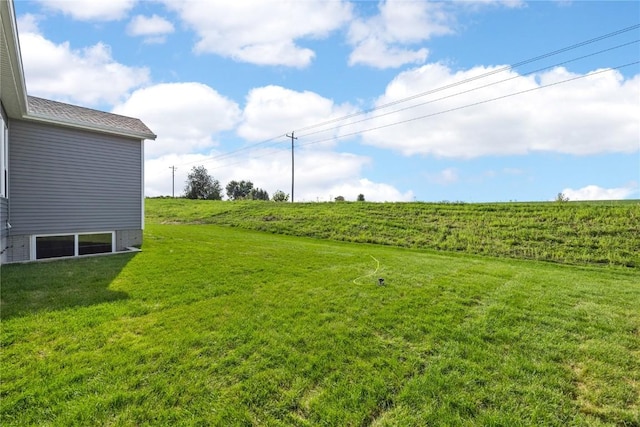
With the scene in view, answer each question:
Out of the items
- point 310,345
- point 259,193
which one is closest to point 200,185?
point 259,193

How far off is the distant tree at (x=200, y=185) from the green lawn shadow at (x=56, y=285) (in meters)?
49.3

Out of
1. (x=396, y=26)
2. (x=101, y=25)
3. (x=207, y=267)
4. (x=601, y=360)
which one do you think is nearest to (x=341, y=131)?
(x=396, y=26)

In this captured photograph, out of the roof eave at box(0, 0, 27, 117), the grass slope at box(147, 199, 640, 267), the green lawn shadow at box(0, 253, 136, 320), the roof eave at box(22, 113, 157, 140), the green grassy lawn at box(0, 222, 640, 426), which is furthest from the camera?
the grass slope at box(147, 199, 640, 267)

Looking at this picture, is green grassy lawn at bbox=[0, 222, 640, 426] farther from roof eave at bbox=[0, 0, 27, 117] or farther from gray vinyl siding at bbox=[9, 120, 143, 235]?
roof eave at bbox=[0, 0, 27, 117]

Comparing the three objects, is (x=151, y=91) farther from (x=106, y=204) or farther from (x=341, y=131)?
(x=341, y=131)

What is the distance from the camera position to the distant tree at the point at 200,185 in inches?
2168

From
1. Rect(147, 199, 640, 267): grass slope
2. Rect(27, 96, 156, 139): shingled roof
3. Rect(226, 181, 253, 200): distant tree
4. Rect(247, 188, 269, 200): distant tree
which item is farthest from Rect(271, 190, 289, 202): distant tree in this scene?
Rect(27, 96, 156, 139): shingled roof

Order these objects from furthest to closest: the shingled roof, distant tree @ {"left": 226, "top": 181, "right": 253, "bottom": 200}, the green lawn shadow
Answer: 1. distant tree @ {"left": 226, "top": 181, "right": 253, "bottom": 200}
2. the shingled roof
3. the green lawn shadow

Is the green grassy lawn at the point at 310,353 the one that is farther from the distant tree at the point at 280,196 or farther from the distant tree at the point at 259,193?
the distant tree at the point at 259,193

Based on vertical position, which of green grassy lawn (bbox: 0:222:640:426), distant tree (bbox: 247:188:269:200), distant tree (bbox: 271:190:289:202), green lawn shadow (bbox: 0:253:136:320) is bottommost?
green grassy lawn (bbox: 0:222:640:426)

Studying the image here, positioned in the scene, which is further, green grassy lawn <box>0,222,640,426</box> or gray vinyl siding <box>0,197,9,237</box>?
gray vinyl siding <box>0,197,9,237</box>

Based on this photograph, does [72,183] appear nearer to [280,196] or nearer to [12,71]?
[12,71]

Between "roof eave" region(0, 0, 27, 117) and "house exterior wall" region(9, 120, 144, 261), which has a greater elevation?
"roof eave" region(0, 0, 27, 117)

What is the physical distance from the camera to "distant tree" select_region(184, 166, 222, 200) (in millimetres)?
55062
